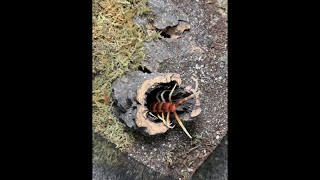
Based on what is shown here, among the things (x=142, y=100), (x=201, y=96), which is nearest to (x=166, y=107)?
(x=142, y=100)

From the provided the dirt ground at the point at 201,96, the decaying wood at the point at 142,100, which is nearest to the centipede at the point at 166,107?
the decaying wood at the point at 142,100

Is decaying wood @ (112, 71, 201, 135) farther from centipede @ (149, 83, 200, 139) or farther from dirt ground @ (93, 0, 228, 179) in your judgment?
dirt ground @ (93, 0, 228, 179)

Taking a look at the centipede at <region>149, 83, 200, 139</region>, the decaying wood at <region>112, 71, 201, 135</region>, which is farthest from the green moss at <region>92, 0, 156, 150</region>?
the centipede at <region>149, 83, 200, 139</region>

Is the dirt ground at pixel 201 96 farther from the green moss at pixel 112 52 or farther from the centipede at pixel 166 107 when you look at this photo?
the centipede at pixel 166 107

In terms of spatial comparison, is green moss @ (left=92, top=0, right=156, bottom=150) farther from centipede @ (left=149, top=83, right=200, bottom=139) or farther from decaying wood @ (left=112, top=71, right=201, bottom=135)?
centipede @ (left=149, top=83, right=200, bottom=139)

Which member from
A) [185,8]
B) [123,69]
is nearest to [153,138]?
[123,69]

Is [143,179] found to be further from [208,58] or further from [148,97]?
[208,58]

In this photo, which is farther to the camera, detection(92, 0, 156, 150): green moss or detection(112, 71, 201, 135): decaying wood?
detection(92, 0, 156, 150): green moss
